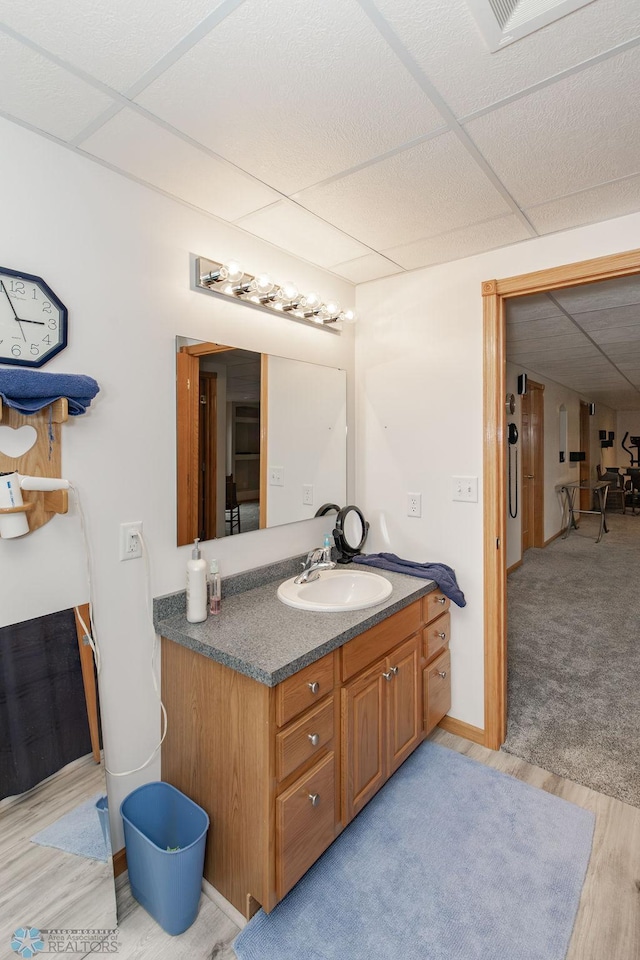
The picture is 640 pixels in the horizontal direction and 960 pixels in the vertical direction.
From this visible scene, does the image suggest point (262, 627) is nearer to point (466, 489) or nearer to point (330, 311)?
point (466, 489)

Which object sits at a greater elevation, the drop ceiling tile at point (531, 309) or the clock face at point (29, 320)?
the drop ceiling tile at point (531, 309)

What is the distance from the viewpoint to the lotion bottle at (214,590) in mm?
1735

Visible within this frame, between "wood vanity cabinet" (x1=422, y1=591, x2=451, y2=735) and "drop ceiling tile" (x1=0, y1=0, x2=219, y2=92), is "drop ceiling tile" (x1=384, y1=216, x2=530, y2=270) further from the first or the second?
"wood vanity cabinet" (x1=422, y1=591, x2=451, y2=735)

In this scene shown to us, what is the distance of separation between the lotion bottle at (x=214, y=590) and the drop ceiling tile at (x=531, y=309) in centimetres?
218

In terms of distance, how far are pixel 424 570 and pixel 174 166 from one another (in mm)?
1873

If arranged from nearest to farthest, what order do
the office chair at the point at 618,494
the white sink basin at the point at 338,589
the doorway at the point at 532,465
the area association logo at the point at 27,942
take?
the area association logo at the point at 27,942
the white sink basin at the point at 338,589
the doorway at the point at 532,465
the office chair at the point at 618,494

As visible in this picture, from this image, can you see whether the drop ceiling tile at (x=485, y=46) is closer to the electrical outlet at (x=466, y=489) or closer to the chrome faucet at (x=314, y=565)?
the electrical outlet at (x=466, y=489)

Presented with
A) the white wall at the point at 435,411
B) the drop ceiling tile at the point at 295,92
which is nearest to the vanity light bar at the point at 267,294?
the white wall at the point at 435,411

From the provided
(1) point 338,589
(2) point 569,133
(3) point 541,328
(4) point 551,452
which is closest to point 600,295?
(3) point 541,328

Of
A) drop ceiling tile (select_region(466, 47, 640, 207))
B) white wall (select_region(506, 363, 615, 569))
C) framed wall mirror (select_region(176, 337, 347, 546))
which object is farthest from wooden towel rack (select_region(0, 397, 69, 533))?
white wall (select_region(506, 363, 615, 569))

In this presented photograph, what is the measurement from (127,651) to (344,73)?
1771 mm

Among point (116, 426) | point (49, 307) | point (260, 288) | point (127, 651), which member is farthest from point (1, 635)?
point (260, 288)

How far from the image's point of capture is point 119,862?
1.58 metres

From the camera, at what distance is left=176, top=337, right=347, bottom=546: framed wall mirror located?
1779 millimetres
